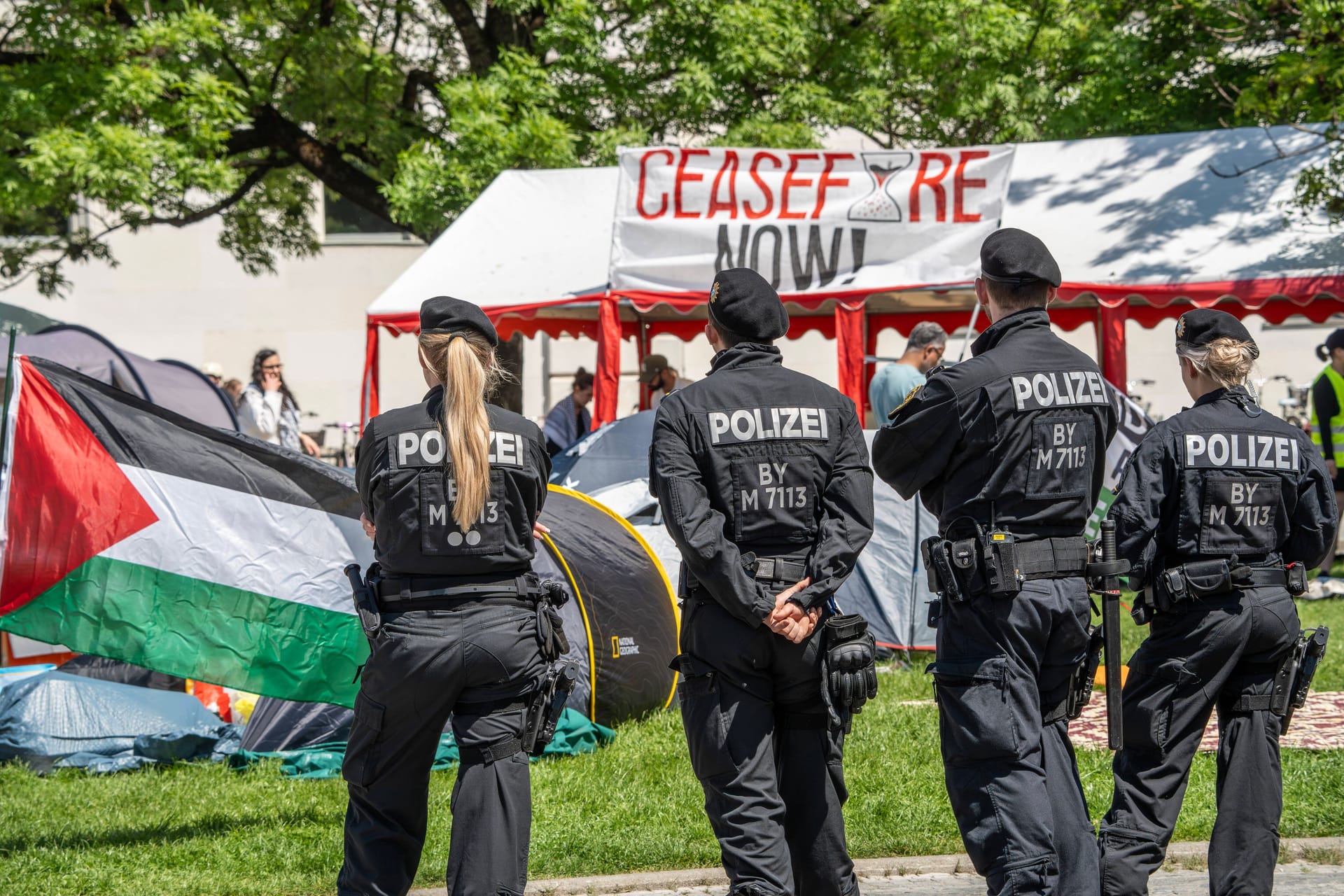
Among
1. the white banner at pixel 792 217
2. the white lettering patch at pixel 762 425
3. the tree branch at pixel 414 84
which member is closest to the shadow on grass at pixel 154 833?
the white lettering patch at pixel 762 425

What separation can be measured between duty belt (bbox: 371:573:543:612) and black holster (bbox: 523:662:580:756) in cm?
25

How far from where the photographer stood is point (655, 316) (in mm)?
15562

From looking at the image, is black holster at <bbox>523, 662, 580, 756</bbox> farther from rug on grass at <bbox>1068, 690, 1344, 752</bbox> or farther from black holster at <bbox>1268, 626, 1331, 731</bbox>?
rug on grass at <bbox>1068, 690, 1344, 752</bbox>

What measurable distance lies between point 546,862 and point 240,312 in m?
22.4

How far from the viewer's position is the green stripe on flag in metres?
5.13

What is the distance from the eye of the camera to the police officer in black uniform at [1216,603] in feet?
13.4

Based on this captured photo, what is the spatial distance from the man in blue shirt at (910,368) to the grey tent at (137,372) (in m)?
4.72

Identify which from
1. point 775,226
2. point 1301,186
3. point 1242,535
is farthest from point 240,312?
point 1242,535

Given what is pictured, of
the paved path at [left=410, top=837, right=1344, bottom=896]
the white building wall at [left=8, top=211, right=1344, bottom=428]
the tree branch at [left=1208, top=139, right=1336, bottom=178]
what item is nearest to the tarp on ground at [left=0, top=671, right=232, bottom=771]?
the paved path at [left=410, top=837, right=1344, bottom=896]

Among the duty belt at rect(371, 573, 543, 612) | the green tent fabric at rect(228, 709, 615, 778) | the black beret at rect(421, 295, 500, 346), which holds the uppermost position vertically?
the black beret at rect(421, 295, 500, 346)

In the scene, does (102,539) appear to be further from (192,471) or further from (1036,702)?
(1036,702)

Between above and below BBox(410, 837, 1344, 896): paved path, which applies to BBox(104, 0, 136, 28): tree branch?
above

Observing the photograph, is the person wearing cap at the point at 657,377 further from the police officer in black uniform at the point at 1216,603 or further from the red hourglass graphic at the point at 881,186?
the police officer in black uniform at the point at 1216,603

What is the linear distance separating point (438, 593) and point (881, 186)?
26.3 feet
